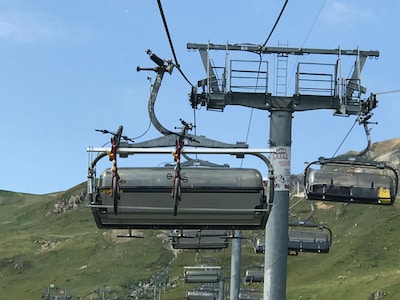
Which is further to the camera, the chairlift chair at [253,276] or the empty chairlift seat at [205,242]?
the chairlift chair at [253,276]

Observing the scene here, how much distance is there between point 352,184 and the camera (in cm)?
1802

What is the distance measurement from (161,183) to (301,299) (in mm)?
123001

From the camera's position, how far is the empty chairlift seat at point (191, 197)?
1259 centimetres

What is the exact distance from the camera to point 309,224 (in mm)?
23469

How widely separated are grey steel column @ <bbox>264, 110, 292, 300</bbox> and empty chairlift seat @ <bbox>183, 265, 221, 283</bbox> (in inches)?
1007

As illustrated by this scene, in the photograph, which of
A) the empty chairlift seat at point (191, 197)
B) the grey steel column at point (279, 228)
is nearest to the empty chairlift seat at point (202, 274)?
the grey steel column at point (279, 228)

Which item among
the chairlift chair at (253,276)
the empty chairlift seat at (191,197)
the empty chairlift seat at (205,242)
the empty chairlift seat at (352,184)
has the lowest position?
the chairlift chair at (253,276)

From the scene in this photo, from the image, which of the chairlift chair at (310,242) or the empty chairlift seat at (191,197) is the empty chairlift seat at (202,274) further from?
the empty chairlift seat at (191,197)

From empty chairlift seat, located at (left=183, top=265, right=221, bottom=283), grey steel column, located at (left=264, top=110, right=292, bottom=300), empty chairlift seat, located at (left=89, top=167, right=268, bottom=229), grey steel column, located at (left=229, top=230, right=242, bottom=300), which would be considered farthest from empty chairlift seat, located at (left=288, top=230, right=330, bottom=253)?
empty chairlift seat, located at (left=89, top=167, right=268, bottom=229)

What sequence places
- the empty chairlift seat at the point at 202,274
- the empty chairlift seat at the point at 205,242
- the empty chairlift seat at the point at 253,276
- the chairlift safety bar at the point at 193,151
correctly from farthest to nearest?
the empty chairlift seat at the point at 253,276, the empty chairlift seat at the point at 202,274, the empty chairlift seat at the point at 205,242, the chairlift safety bar at the point at 193,151

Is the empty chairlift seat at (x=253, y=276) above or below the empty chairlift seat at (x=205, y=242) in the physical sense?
below

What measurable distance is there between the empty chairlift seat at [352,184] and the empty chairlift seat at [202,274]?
24563 mm

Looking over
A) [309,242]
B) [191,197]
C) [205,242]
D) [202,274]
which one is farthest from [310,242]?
[191,197]

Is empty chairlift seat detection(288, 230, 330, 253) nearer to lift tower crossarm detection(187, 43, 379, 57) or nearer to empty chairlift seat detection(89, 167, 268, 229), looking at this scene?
lift tower crossarm detection(187, 43, 379, 57)
